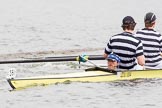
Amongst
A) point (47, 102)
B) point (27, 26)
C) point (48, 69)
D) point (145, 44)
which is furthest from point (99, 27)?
point (47, 102)

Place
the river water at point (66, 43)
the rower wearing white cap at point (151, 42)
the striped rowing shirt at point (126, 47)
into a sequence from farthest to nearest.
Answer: the rower wearing white cap at point (151, 42)
the striped rowing shirt at point (126, 47)
the river water at point (66, 43)

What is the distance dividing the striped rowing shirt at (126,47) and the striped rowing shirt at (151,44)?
89 centimetres

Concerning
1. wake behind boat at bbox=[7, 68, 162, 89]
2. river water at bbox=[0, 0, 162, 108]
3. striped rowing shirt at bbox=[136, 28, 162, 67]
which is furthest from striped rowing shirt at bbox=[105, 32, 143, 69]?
striped rowing shirt at bbox=[136, 28, 162, 67]

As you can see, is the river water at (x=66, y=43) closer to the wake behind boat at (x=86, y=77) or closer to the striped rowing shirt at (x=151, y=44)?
the wake behind boat at (x=86, y=77)

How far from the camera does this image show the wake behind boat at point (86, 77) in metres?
16.7

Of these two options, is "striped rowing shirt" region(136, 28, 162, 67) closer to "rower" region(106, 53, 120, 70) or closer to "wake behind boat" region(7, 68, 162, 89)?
"wake behind boat" region(7, 68, 162, 89)

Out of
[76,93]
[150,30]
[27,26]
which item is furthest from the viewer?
[27,26]

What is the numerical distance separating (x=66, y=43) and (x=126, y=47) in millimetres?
13422

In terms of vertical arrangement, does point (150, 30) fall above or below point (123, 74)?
above

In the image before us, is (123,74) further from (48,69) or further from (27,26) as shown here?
(27,26)

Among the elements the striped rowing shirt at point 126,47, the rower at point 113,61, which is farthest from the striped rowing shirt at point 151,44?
the rower at point 113,61

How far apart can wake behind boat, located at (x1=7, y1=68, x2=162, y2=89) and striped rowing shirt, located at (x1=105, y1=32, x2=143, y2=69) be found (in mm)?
421

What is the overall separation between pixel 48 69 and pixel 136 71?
204 inches

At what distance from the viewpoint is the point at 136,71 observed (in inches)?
687
